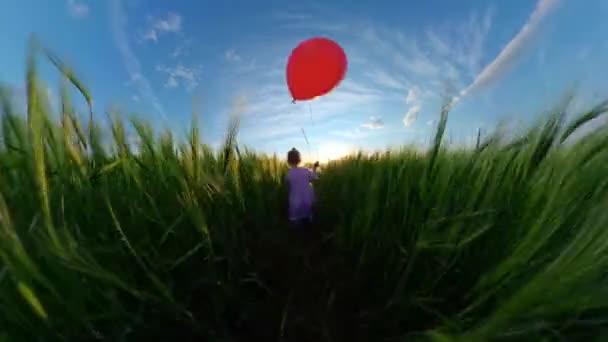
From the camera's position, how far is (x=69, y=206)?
746mm

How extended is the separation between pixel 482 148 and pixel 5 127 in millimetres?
839

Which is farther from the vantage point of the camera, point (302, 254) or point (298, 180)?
point (298, 180)

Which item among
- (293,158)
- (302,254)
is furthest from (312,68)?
(302,254)

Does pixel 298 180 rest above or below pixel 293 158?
below

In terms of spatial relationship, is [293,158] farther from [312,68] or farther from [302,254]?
[302,254]

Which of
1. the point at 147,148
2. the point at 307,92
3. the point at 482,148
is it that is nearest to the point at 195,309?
the point at 147,148

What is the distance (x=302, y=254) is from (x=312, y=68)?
2610mm

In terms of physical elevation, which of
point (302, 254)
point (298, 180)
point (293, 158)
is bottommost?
point (302, 254)

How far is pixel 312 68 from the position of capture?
10.7ft

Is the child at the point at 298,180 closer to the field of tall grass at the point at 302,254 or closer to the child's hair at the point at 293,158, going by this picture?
the child's hair at the point at 293,158

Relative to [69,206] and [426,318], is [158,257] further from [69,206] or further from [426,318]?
[426,318]

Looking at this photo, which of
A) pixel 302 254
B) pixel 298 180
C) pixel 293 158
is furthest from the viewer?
pixel 293 158

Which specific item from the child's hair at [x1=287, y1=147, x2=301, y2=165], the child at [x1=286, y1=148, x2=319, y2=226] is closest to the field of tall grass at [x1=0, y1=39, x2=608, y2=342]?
the child at [x1=286, y1=148, x2=319, y2=226]

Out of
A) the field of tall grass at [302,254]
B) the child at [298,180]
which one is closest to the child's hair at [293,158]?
the child at [298,180]
